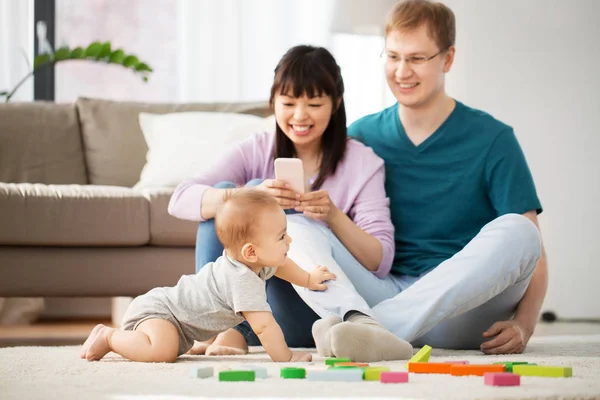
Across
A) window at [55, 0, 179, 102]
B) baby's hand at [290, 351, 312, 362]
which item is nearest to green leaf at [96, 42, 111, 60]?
window at [55, 0, 179, 102]

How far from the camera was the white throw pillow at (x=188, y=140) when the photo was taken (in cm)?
318

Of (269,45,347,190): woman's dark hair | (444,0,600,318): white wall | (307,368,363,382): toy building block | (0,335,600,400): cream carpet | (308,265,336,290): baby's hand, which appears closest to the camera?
(0,335,600,400): cream carpet

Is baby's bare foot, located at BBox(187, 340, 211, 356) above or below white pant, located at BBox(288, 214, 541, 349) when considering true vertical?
below

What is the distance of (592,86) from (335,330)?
238 centimetres

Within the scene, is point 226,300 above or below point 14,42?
below

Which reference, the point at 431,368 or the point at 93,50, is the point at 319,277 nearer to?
the point at 431,368

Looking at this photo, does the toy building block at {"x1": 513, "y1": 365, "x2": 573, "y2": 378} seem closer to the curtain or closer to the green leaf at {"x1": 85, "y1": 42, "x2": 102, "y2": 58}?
the green leaf at {"x1": 85, "y1": 42, "x2": 102, "y2": 58}

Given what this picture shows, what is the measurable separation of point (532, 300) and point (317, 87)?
2.16ft

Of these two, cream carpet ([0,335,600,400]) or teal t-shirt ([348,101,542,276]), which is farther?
teal t-shirt ([348,101,542,276])

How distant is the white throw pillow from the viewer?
318 centimetres

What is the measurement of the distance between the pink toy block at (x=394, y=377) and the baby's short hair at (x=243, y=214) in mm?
441

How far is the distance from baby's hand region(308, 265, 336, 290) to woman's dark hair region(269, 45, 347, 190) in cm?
33

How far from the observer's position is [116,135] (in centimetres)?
346

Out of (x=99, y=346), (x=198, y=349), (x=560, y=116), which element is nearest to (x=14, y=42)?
(x=560, y=116)
